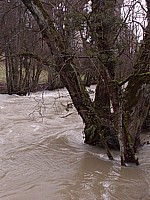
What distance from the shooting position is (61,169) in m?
6.93

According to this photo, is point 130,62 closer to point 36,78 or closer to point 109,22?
point 109,22

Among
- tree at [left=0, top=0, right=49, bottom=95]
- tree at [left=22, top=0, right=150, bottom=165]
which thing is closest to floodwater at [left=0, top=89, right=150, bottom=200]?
tree at [left=22, top=0, right=150, bottom=165]

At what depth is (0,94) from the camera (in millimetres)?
20141

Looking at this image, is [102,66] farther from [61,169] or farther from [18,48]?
[18,48]

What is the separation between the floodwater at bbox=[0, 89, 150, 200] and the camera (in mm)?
5754

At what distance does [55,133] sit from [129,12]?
185 inches

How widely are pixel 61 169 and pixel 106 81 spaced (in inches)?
73.8

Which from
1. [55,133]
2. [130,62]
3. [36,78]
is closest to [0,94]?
[36,78]

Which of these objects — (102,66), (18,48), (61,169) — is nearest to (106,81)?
(102,66)

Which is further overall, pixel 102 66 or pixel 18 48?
pixel 18 48

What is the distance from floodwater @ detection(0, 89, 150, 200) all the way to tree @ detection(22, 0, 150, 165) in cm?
39

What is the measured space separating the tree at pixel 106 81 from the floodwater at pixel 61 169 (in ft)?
1.28

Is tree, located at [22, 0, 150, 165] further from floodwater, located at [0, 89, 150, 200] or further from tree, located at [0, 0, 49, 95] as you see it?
tree, located at [0, 0, 49, 95]

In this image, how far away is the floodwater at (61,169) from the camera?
5754mm
